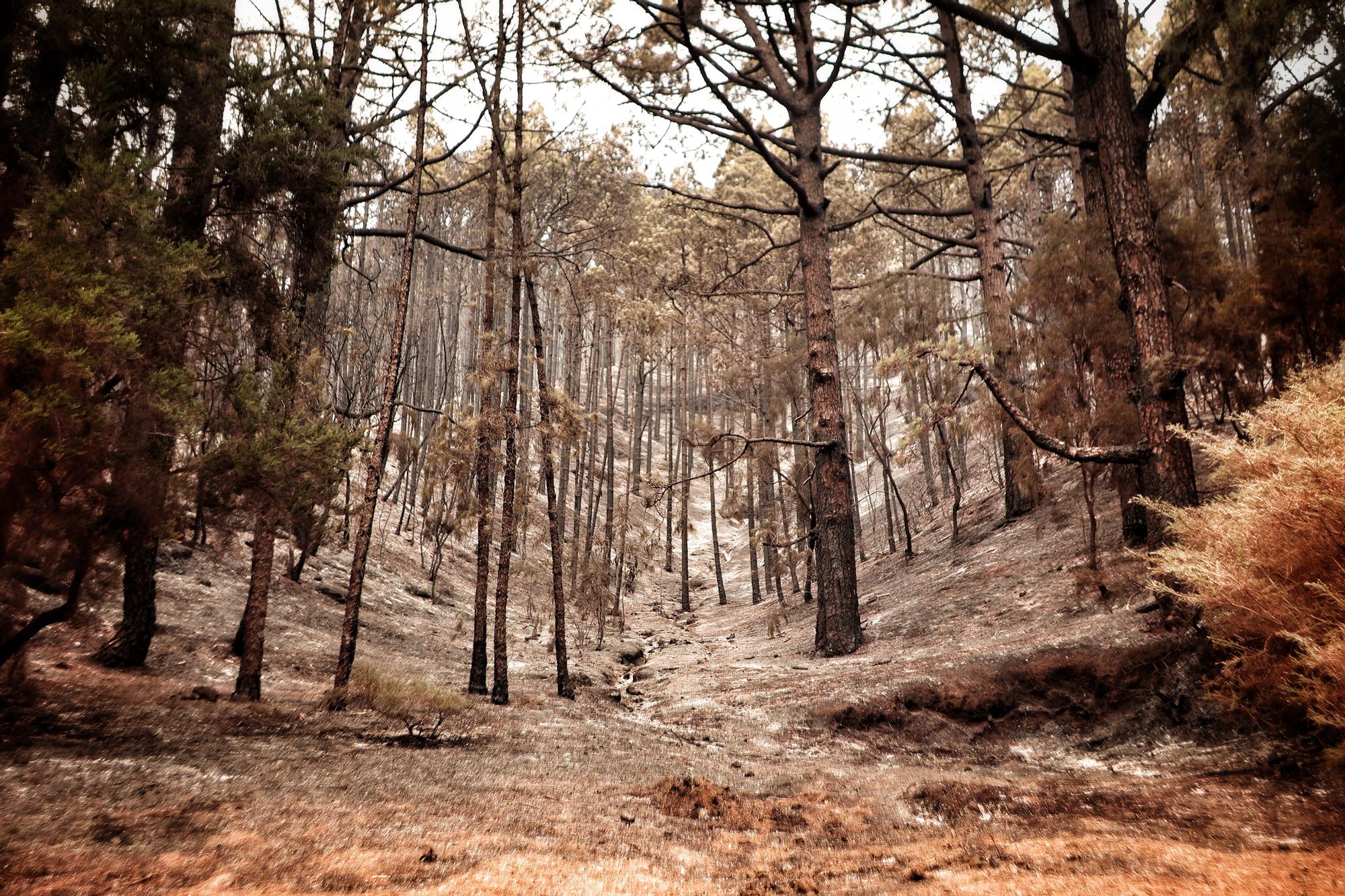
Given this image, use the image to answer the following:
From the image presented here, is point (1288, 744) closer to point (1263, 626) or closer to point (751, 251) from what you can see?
point (1263, 626)

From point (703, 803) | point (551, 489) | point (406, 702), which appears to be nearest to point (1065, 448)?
point (703, 803)

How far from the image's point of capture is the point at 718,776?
5.20 meters

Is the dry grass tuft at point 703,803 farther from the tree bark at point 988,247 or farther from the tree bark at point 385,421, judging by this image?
the tree bark at point 988,247

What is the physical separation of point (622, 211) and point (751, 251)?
4.36 meters

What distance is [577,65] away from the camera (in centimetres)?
1011

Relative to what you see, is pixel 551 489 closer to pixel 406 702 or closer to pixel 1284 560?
pixel 406 702

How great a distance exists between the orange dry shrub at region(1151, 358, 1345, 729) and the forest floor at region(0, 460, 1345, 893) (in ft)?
1.61

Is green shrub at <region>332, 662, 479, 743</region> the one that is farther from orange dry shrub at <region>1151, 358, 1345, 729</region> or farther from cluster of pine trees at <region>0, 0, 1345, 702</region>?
orange dry shrub at <region>1151, 358, 1345, 729</region>

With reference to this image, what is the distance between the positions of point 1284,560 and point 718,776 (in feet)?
12.7

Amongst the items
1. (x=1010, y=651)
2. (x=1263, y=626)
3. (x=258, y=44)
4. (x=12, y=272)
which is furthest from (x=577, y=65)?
(x=1263, y=626)

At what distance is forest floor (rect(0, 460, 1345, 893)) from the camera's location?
105 inches

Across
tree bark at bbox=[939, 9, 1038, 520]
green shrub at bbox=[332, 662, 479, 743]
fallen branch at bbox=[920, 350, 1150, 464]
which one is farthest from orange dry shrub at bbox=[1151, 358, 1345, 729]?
tree bark at bbox=[939, 9, 1038, 520]

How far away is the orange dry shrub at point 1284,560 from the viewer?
296cm

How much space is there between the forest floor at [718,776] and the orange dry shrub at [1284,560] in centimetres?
49
